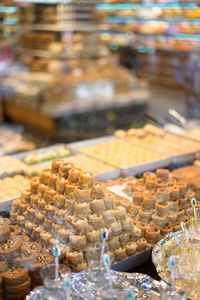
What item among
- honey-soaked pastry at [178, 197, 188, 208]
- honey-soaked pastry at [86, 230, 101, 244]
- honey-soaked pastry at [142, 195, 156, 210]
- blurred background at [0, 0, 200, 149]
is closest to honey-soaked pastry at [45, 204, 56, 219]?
honey-soaked pastry at [86, 230, 101, 244]

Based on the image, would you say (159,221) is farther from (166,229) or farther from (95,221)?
(95,221)

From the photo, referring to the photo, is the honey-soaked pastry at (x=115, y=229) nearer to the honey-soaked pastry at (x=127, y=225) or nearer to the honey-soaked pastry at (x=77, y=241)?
the honey-soaked pastry at (x=127, y=225)

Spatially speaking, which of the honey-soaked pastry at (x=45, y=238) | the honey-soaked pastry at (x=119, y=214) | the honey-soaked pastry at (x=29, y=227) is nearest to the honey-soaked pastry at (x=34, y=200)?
the honey-soaked pastry at (x=29, y=227)

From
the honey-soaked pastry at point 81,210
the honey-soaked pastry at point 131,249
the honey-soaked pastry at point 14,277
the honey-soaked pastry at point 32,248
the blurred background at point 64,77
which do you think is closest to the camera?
the honey-soaked pastry at point 14,277

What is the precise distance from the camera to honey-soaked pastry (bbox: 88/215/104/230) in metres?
2.03

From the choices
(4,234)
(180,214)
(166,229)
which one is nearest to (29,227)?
(4,234)

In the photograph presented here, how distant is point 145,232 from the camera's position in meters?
2.28

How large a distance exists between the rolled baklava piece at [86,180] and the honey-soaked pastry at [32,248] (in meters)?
0.37

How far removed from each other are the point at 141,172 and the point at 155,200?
698mm

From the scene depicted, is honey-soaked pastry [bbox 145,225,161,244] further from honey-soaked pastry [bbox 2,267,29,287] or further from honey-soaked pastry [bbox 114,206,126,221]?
honey-soaked pastry [bbox 2,267,29,287]

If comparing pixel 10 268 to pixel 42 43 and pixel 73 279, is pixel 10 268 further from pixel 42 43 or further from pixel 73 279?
pixel 42 43

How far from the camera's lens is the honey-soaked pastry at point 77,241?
197cm

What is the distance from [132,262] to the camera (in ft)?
6.94

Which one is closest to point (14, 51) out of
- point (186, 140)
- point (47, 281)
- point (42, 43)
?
point (42, 43)
